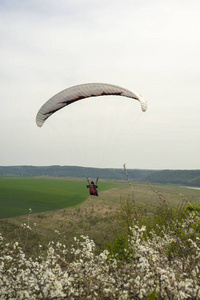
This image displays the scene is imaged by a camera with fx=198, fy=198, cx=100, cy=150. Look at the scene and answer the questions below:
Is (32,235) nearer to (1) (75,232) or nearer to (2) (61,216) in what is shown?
(1) (75,232)

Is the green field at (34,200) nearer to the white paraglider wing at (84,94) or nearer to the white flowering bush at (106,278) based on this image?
the white paraglider wing at (84,94)

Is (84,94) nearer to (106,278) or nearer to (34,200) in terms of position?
(106,278)

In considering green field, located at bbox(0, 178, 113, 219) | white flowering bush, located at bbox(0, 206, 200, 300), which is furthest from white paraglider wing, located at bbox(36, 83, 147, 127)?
green field, located at bbox(0, 178, 113, 219)

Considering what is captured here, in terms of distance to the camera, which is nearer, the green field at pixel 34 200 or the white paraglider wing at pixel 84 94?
the white paraglider wing at pixel 84 94

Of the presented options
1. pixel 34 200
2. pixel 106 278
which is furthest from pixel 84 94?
pixel 34 200

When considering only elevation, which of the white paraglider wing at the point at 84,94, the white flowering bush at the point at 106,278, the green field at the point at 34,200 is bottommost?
the green field at the point at 34,200

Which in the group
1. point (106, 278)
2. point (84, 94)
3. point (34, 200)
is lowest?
point (34, 200)

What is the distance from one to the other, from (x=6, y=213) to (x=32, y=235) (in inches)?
604

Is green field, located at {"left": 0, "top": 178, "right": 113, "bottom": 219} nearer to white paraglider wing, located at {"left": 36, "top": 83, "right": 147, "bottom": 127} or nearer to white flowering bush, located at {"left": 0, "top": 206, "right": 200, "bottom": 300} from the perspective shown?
white paraglider wing, located at {"left": 36, "top": 83, "right": 147, "bottom": 127}

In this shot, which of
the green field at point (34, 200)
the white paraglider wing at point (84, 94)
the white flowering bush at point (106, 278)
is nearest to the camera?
the white flowering bush at point (106, 278)

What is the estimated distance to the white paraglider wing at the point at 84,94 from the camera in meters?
15.1

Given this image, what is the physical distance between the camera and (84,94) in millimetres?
15508

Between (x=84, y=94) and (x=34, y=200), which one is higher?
(x=84, y=94)

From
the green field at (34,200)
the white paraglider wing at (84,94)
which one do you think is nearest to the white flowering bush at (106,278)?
the white paraglider wing at (84,94)
